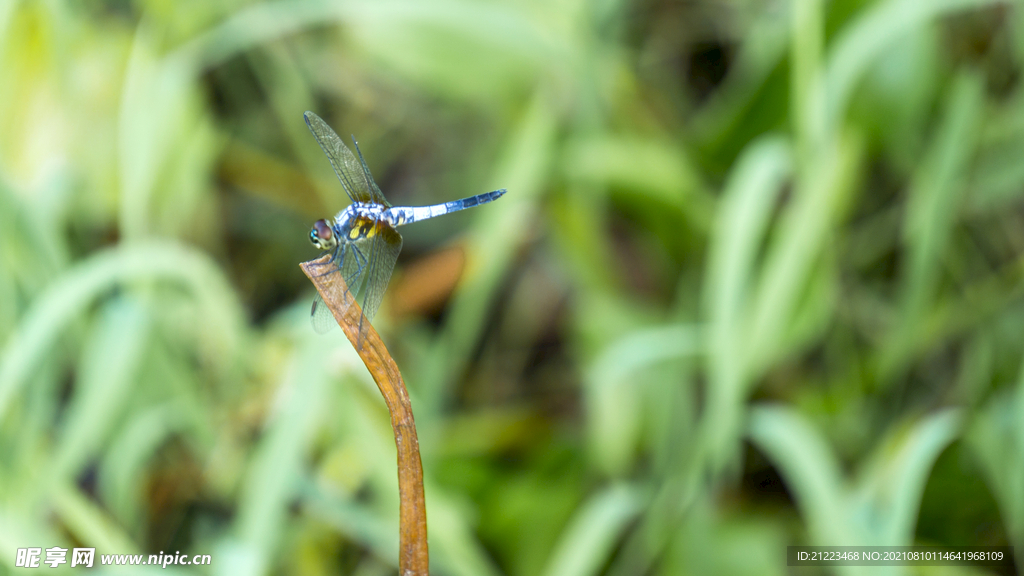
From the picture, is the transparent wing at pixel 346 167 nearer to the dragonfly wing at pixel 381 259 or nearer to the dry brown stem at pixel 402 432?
the dragonfly wing at pixel 381 259

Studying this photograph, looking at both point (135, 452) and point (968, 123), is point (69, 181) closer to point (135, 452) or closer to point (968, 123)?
point (135, 452)

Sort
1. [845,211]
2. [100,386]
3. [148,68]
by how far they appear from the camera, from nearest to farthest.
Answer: [100,386] < [148,68] < [845,211]

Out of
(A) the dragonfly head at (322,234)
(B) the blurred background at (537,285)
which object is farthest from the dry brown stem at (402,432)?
(B) the blurred background at (537,285)

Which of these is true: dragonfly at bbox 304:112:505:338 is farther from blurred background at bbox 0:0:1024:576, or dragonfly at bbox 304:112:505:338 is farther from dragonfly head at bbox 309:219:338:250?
blurred background at bbox 0:0:1024:576

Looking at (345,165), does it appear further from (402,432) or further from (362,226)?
(402,432)

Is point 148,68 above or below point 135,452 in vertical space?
above

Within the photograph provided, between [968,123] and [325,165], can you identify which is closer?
[968,123]

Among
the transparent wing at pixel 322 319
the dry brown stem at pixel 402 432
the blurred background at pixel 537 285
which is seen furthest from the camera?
the blurred background at pixel 537 285

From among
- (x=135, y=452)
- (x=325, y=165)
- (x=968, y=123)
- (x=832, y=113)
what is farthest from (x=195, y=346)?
(x=968, y=123)
